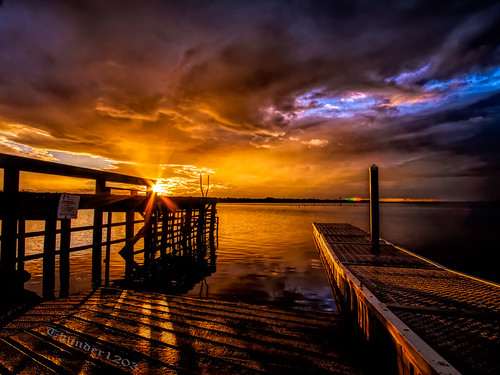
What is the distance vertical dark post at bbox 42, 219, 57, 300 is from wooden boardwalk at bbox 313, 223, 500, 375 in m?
7.63

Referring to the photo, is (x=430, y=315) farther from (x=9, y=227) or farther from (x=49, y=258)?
(x=49, y=258)

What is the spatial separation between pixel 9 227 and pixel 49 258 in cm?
184

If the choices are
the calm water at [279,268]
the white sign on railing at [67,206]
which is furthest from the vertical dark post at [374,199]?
the white sign on railing at [67,206]

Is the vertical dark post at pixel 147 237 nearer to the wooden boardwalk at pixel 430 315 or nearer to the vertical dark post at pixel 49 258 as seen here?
the vertical dark post at pixel 49 258

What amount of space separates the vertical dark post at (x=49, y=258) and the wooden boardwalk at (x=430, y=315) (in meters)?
7.63

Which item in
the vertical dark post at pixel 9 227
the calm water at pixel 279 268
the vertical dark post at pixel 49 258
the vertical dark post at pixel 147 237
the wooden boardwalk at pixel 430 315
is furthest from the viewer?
the calm water at pixel 279 268

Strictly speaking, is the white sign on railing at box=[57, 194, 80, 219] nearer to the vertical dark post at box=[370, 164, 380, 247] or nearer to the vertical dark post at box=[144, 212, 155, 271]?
the vertical dark post at box=[144, 212, 155, 271]

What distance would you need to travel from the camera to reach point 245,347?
145 inches

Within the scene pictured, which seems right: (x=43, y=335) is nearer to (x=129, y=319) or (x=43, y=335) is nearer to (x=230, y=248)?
(x=129, y=319)

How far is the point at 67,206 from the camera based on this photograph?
5871 mm

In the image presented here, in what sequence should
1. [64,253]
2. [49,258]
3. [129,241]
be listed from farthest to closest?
[129,241] < [64,253] < [49,258]

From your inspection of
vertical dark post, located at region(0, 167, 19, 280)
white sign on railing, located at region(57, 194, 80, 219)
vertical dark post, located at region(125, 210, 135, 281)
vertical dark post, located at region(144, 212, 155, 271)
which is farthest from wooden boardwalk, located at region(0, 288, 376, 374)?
vertical dark post, located at region(144, 212, 155, 271)

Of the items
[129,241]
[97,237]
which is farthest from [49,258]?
[129,241]

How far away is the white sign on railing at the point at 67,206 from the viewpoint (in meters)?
5.75
